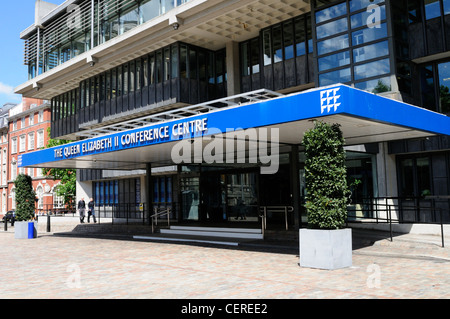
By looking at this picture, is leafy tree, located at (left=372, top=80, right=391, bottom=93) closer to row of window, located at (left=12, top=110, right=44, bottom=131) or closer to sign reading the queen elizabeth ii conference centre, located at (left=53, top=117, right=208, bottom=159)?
sign reading the queen elizabeth ii conference centre, located at (left=53, top=117, right=208, bottom=159)

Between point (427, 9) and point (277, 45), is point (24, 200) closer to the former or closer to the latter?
point (277, 45)

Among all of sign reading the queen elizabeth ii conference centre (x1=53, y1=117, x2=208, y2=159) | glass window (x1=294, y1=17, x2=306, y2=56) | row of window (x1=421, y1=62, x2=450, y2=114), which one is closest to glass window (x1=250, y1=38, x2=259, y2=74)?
glass window (x1=294, y1=17, x2=306, y2=56)

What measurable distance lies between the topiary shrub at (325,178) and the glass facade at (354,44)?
25.4ft

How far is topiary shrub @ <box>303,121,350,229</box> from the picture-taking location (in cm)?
1000

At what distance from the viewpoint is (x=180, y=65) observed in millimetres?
23984

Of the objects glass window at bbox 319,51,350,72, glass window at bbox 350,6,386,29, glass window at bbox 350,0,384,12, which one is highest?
glass window at bbox 350,0,384,12

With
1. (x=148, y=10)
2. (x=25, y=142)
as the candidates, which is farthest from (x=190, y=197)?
(x=25, y=142)

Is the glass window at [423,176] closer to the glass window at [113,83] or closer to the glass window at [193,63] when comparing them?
the glass window at [193,63]

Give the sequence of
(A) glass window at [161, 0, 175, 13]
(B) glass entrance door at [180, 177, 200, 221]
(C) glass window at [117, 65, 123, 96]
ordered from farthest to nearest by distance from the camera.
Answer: (C) glass window at [117, 65, 123, 96] → (B) glass entrance door at [180, 177, 200, 221] → (A) glass window at [161, 0, 175, 13]

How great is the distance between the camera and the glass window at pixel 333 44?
17750mm

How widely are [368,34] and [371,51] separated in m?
0.72

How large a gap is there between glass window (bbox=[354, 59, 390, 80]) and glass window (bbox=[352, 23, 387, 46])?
0.98 meters
